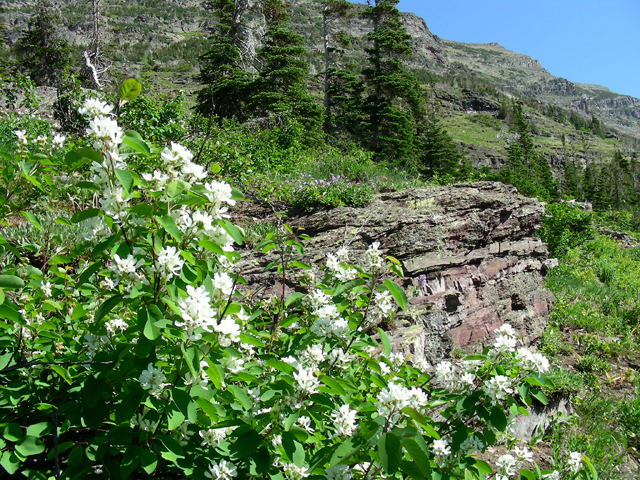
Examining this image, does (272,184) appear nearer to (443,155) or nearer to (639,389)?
(639,389)

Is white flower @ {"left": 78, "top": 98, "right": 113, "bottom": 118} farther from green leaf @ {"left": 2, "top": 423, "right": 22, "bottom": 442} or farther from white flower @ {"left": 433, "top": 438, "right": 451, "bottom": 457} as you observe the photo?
white flower @ {"left": 433, "top": 438, "right": 451, "bottom": 457}

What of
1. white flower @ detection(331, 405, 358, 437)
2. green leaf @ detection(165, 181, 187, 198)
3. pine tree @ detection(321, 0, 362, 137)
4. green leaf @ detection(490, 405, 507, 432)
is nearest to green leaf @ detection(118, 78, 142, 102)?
green leaf @ detection(165, 181, 187, 198)

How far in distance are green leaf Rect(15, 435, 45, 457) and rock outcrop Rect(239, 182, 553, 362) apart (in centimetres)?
240

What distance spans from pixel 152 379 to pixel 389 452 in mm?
802

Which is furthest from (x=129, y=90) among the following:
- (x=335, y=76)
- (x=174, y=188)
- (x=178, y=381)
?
(x=335, y=76)

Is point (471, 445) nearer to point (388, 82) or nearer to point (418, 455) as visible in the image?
point (418, 455)

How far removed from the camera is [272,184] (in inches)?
242

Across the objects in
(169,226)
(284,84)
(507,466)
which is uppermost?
(284,84)

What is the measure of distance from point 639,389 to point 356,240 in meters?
3.78

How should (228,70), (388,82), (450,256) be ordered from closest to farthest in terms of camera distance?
(450,256), (228,70), (388,82)

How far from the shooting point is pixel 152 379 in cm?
125

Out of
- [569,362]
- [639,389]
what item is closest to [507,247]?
[569,362]

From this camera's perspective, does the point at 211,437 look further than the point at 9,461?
Yes

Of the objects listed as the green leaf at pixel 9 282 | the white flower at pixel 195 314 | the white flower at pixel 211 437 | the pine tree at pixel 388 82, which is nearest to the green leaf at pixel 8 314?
the green leaf at pixel 9 282
